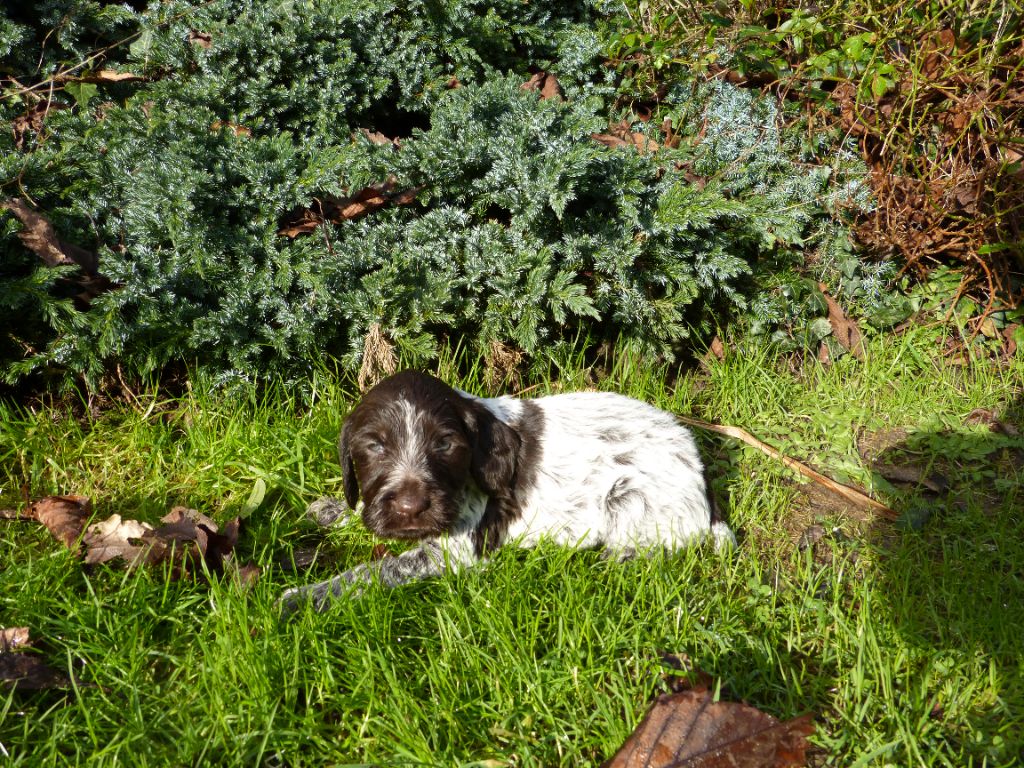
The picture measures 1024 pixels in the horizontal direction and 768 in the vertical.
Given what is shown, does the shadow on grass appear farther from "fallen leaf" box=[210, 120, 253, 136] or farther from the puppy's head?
"fallen leaf" box=[210, 120, 253, 136]

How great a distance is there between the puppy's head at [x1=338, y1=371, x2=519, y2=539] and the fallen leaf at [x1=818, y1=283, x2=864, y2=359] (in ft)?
8.45

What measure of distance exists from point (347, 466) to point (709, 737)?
5.94 ft

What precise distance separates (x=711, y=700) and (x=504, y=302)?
2.37m

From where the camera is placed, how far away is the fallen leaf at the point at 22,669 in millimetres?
2746

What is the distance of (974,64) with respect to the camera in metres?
4.73

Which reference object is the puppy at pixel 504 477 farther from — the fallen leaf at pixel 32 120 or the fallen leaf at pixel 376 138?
the fallen leaf at pixel 32 120

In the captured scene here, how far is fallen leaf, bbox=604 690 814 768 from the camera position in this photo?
2.50 m

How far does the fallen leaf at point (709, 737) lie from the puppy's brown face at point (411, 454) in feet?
3.73

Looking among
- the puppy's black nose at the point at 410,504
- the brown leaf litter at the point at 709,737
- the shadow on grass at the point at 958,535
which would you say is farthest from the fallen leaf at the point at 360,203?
the brown leaf litter at the point at 709,737

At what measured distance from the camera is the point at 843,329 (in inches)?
200

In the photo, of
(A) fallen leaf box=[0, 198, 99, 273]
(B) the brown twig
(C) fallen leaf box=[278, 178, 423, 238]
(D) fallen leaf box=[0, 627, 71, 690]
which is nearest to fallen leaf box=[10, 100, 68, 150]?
(A) fallen leaf box=[0, 198, 99, 273]

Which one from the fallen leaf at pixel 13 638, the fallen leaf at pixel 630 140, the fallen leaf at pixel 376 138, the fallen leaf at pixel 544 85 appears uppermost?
the fallen leaf at pixel 544 85

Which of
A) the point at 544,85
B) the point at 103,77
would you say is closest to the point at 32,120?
the point at 103,77

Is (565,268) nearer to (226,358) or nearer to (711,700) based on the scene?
(226,358)
